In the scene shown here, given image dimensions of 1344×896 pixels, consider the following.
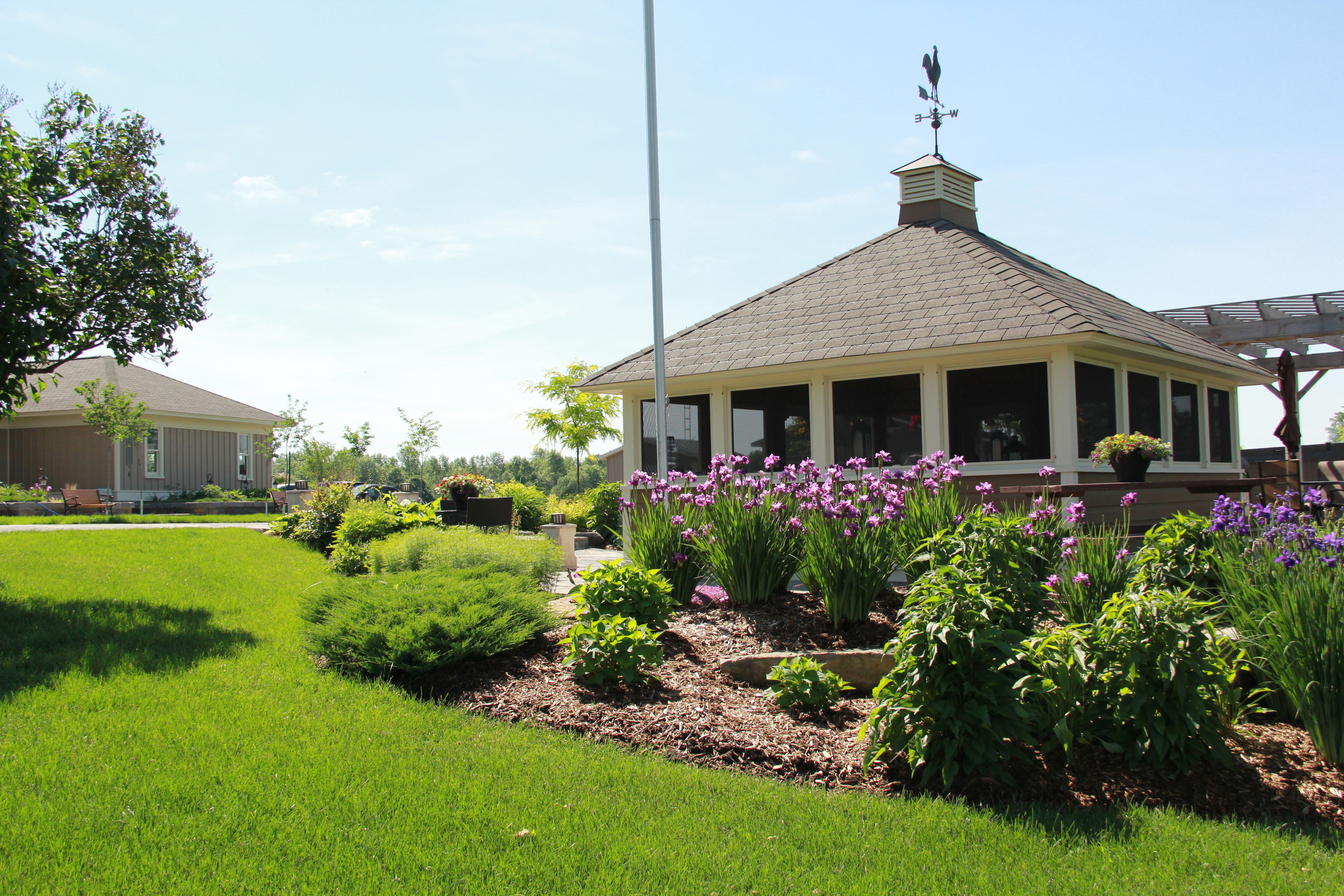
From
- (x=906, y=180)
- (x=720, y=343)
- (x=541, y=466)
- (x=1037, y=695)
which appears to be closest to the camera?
(x=1037, y=695)

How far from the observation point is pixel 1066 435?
10023 millimetres

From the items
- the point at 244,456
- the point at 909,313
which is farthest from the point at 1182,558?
the point at 244,456

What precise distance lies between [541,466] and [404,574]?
87.0 meters

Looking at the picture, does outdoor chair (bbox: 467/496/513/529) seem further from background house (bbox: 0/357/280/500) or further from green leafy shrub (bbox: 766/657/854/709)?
background house (bbox: 0/357/280/500)

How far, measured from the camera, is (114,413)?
24.4 metres

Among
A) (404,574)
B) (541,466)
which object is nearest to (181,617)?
(404,574)

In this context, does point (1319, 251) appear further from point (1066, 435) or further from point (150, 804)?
point (150, 804)

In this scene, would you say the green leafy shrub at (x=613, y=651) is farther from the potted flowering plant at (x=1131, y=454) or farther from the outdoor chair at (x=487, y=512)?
the outdoor chair at (x=487, y=512)

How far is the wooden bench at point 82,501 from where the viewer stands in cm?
2191

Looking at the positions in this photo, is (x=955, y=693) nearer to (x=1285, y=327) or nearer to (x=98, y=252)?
(x=98, y=252)

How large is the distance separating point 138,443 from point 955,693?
28846 millimetres

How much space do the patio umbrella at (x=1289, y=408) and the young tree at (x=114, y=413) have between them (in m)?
26.7

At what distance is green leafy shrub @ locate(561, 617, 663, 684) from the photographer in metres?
5.11

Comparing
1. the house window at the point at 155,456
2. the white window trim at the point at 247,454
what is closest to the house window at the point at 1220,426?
the house window at the point at 155,456
